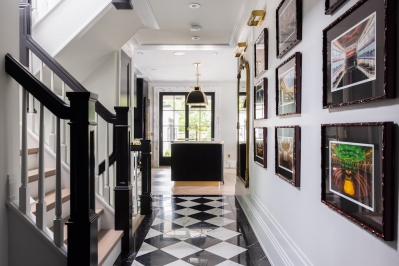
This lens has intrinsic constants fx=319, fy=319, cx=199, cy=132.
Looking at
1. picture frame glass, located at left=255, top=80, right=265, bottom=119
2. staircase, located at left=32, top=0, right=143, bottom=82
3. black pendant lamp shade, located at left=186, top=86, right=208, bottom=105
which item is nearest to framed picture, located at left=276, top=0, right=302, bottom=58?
picture frame glass, located at left=255, top=80, right=265, bottom=119

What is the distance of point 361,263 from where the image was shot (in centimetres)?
132

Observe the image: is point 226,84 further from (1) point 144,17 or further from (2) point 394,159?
(2) point 394,159

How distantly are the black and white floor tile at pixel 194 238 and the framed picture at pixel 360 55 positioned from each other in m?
1.86

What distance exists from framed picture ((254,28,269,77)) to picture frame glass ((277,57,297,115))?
0.57 meters

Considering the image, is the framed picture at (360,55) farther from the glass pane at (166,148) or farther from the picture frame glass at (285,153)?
the glass pane at (166,148)

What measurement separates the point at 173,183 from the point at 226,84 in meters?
4.44

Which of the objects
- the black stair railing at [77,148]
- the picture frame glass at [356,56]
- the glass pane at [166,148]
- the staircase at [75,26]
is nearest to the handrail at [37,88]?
the black stair railing at [77,148]

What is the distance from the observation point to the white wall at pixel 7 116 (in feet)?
5.70

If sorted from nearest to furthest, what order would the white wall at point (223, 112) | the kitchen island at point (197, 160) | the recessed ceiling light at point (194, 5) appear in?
the recessed ceiling light at point (194, 5)
the kitchen island at point (197, 160)
the white wall at point (223, 112)

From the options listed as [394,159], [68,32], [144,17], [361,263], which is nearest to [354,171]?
[394,159]

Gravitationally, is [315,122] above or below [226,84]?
below

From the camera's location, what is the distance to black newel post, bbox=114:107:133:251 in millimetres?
2914

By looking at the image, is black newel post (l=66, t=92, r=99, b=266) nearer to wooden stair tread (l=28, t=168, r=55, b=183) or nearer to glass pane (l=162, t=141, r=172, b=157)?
wooden stair tread (l=28, t=168, r=55, b=183)

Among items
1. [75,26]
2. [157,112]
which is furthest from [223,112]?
[75,26]
